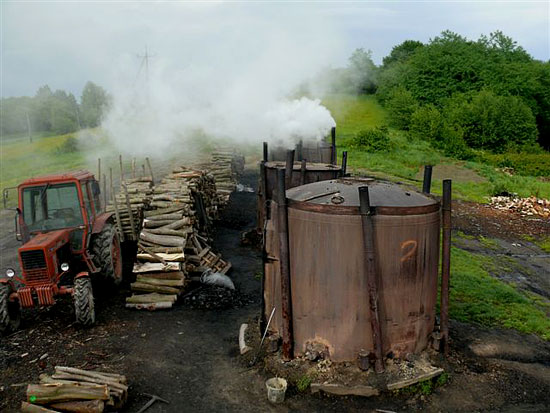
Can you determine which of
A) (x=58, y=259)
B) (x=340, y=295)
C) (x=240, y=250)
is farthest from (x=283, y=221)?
(x=240, y=250)

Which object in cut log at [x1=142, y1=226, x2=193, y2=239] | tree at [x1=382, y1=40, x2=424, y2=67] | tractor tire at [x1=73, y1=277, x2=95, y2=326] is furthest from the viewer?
tree at [x1=382, y1=40, x2=424, y2=67]

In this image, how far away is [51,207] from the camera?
34.3ft

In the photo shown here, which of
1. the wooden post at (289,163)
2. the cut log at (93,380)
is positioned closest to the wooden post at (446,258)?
the wooden post at (289,163)

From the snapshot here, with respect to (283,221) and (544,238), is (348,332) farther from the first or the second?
(544,238)

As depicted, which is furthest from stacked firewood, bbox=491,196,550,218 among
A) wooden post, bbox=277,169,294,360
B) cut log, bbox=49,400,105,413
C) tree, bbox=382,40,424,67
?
tree, bbox=382,40,424,67

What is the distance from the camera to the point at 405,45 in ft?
219

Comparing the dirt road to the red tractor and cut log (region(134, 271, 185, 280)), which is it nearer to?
the red tractor

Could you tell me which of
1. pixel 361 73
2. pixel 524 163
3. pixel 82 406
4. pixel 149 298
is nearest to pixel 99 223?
pixel 149 298

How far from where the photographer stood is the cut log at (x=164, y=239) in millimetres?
11453

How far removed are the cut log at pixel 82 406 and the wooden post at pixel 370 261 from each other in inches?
167

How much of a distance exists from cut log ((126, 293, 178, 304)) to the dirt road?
0.96ft

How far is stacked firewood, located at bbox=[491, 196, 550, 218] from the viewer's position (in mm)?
22406

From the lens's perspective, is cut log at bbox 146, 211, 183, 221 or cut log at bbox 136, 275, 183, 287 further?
cut log at bbox 146, 211, 183, 221

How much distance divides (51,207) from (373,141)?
29.2 m
